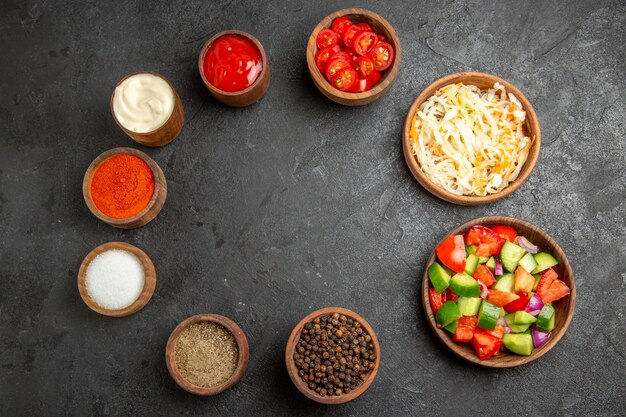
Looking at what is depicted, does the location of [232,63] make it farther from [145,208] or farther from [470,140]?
[470,140]

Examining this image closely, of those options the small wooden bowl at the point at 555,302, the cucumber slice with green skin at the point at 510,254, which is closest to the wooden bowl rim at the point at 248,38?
the small wooden bowl at the point at 555,302

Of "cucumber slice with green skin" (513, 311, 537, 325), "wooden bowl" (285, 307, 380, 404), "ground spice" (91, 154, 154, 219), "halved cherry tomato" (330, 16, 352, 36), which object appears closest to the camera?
"wooden bowl" (285, 307, 380, 404)

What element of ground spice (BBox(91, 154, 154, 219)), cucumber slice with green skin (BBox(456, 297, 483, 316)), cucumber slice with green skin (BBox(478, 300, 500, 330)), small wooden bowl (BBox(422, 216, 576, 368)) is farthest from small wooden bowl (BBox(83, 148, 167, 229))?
cucumber slice with green skin (BBox(478, 300, 500, 330))

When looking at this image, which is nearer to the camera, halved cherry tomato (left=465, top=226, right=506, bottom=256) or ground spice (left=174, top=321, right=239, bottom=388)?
ground spice (left=174, top=321, right=239, bottom=388)

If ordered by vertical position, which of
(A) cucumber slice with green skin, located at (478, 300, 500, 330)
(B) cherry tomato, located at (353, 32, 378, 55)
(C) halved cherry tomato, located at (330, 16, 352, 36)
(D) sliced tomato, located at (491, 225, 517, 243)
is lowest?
(A) cucumber slice with green skin, located at (478, 300, 500, 330)

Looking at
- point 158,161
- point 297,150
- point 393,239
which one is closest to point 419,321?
point 393,239

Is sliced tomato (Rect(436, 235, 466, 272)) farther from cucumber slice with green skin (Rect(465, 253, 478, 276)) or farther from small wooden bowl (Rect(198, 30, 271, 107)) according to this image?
small wooden bowl (Rect(198, 30, 271, 107))
